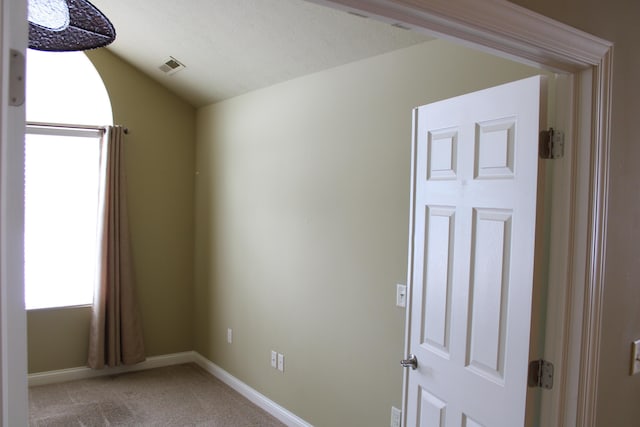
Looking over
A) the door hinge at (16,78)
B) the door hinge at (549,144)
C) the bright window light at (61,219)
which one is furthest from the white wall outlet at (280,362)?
the door hinge at (16,78)

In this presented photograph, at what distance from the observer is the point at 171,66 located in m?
3.88

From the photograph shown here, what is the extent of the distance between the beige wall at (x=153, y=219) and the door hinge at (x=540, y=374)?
144 inches

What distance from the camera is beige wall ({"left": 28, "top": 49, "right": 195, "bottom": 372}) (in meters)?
4.11

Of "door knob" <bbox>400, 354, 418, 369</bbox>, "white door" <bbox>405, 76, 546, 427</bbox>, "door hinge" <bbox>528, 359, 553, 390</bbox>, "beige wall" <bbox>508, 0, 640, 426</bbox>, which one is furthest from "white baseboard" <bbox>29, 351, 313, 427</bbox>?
"beige wall" <bbox>508, 0, 640, 426</bbox>

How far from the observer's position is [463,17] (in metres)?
1.11

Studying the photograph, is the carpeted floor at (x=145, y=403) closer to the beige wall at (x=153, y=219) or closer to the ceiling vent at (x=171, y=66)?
the beige wall at (x=153, y=219)

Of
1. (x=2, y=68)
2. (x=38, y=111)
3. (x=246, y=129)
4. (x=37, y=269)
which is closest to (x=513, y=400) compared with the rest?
(x=2, y=68)

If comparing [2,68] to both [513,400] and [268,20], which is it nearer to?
[513,400]

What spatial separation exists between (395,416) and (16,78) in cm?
235

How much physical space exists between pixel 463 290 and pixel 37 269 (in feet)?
12.3

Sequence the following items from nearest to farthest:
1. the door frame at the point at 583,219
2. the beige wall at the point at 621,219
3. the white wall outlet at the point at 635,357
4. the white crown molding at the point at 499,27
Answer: the white crown molding at the point at 499,27
the door frame at the point at 583,219
the beige wall at the point at 621,219
the white wall outlet at the point at 635,357

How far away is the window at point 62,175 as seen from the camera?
4.09 m

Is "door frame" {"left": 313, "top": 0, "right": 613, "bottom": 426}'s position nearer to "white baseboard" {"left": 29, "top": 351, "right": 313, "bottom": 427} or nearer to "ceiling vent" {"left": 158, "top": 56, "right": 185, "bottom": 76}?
"white baseboard" {"left": 29, "top": 351, "right": 313, "bottom": 427}

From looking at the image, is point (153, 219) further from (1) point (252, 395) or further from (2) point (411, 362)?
(2) point (411, 362)
